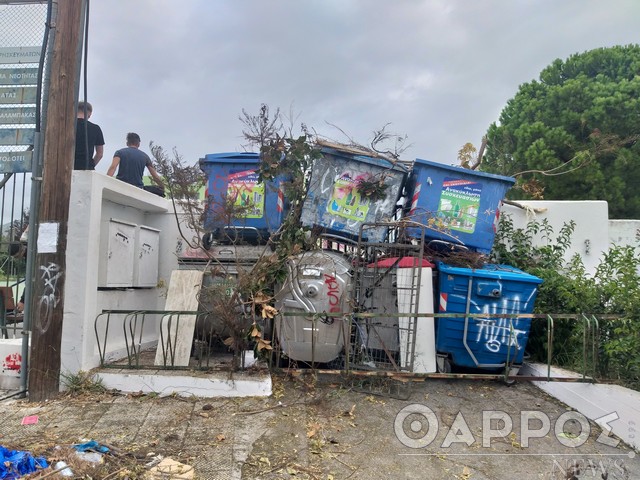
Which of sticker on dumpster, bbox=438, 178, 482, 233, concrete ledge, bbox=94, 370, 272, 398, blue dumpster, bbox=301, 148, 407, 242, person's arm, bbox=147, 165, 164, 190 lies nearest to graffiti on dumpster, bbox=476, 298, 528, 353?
sticker on dumpster, bbox=438, 178, 482, 233

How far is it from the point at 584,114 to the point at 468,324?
12.0 metres

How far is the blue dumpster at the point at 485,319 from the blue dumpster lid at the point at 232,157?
112 inches

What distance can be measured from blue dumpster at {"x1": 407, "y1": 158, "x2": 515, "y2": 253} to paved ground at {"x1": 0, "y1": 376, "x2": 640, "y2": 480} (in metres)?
1.90

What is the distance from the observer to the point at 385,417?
173 inches

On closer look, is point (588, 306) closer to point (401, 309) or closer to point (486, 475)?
point (401, 309)

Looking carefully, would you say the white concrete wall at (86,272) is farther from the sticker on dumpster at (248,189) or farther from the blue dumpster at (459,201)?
the blue dumpster at (459,201)

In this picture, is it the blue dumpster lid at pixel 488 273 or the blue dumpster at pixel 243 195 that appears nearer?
the blue dumpster lid at pixel 488 273

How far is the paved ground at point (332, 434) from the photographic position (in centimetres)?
347

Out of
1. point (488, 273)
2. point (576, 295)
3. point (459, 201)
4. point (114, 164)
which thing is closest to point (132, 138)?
point (114, 164)

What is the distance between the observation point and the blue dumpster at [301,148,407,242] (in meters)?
5.60

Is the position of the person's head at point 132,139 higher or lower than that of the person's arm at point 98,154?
higher

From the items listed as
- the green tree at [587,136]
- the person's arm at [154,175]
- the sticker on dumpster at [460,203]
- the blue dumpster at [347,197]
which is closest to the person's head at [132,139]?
the person's arm at [154,175]

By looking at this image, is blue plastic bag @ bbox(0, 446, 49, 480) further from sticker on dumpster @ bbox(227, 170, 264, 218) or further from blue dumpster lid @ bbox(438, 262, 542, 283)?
blue dumpster lid @ bbox(438, 262, 542, 283)

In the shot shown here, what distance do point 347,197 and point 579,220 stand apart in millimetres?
4106
